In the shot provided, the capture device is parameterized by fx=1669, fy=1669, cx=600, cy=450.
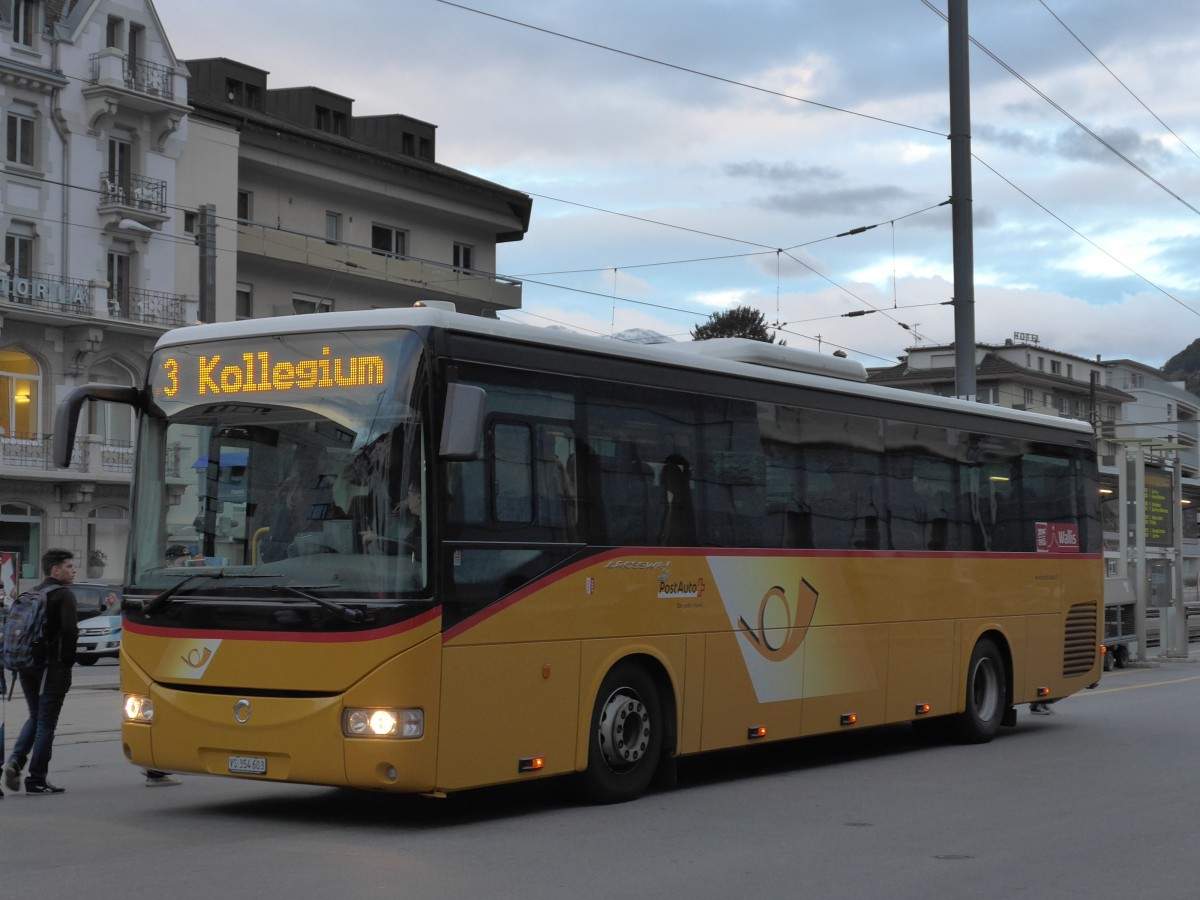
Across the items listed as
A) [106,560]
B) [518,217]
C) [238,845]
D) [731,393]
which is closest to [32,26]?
[106,560]

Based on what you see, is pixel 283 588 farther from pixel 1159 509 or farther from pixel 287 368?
pixel 1159 509

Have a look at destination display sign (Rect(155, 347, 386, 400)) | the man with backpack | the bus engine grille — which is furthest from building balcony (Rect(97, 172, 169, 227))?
destination display sign (Rect(155, 347, 386, 400))

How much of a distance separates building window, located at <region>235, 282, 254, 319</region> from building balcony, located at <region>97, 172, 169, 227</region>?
337 cm

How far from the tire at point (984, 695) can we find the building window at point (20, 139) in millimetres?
33307

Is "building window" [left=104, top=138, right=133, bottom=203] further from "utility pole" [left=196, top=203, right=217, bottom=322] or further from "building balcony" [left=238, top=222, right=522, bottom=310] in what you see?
"utility pole" [left=196, top=203, right=217, bottom=322]

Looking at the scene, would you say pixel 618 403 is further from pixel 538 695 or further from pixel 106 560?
pixel 106 560

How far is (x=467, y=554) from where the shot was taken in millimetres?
10219

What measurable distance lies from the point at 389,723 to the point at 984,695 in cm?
842

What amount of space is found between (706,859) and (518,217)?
166 feet

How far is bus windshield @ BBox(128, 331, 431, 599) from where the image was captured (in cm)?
994

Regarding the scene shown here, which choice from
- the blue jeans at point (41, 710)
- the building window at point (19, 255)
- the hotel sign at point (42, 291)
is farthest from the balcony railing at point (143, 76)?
the blue jeans at point (41, 710)

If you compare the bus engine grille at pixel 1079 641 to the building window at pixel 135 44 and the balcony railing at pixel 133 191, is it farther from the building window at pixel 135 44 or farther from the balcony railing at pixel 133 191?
the building window at pixel 135 44

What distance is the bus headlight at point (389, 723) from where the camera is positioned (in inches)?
387

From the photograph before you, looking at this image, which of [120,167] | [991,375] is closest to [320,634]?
[120,167]
